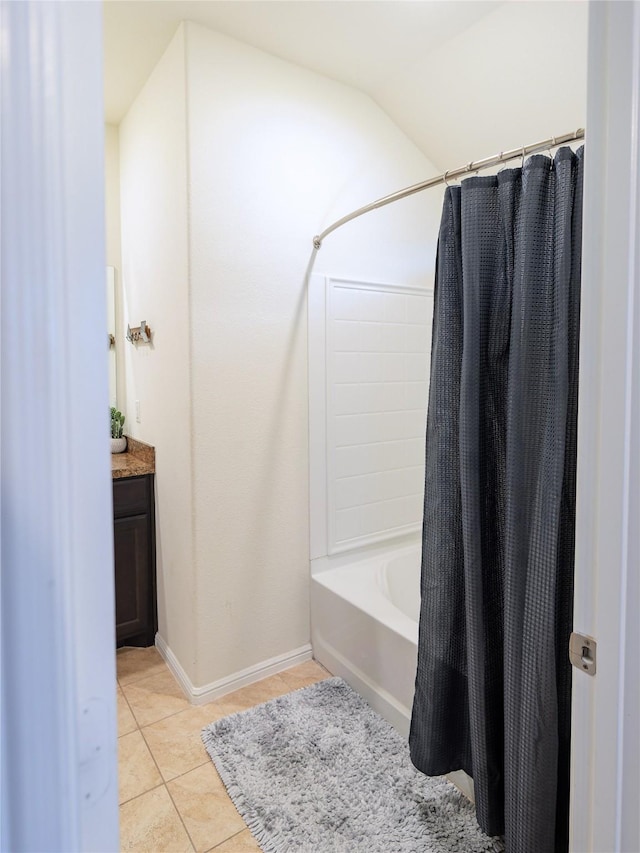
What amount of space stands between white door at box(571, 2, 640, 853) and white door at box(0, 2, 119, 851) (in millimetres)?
661

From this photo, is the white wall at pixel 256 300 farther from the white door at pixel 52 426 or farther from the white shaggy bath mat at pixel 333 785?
the white door at pixel 52 426

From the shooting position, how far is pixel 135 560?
8.00 ft

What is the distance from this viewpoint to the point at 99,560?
0.37 m

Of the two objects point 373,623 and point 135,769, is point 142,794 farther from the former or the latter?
point 373,623

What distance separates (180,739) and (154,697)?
1.01 feet

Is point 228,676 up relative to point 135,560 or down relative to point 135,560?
down

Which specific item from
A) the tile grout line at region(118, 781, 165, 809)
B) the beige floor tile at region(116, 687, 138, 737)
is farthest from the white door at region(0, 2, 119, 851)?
the beige floor tile at region(116, 687, 138, 737)

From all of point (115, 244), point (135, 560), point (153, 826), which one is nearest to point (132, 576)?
point (135, 560)

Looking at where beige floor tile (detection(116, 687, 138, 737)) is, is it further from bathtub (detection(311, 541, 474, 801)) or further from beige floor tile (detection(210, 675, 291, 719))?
bathtub (detection(311, 541, 474, 801))

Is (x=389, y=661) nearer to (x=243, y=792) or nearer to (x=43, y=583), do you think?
(x=243, y=792)

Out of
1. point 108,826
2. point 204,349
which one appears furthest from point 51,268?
point 204,349

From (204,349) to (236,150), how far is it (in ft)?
2.73

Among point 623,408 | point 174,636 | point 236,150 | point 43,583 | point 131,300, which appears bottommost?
point 174,636

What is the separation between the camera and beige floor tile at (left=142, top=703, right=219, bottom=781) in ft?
5.84
